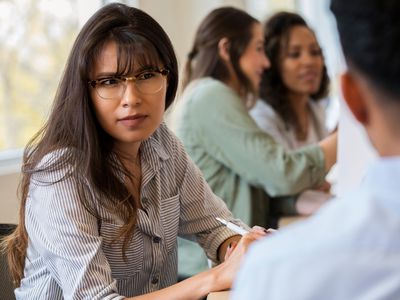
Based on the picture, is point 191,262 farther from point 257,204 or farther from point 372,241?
point 372,241

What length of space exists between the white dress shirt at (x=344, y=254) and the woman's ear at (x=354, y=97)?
6 cm

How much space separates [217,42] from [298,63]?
521mm

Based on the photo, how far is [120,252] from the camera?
1.48 metres

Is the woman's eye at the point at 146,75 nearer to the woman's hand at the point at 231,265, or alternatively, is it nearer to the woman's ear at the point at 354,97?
the woman's hand at the point at 231,265

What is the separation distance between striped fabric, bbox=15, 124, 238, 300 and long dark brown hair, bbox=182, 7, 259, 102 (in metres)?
0.84

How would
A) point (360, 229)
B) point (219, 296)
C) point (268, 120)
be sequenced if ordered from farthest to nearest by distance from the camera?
1. point (268, 120)
2. point (219, 296)
3. point (360, 229)

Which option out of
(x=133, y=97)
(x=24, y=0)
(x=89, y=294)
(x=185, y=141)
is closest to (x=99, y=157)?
(x=133, y=97)

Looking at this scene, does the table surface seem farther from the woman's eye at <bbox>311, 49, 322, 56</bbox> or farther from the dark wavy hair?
the woman's eye at <bbox>311, 49, 322, 56</bbox>

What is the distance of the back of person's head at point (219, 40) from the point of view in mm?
2502

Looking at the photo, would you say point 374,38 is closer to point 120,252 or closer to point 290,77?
point 120,252

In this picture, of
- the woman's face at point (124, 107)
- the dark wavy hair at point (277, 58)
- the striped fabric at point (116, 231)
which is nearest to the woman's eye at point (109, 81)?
the woman's face at point (124, 107)

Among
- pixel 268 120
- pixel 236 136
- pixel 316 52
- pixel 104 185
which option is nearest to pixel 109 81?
pixel 104 185

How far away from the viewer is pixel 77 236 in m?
1.36

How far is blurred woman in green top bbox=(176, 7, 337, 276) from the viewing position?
2371mm
